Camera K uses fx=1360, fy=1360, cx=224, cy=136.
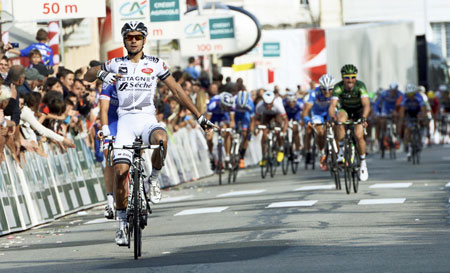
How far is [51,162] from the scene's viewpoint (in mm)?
17938

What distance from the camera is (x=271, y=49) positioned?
4125 centimetres

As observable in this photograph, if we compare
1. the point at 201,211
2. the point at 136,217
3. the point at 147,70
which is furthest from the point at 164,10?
the point at 136,217

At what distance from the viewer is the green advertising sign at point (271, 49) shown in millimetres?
40938

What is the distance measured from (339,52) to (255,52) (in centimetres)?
508

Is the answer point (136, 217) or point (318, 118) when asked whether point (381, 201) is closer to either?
point (136, 217)

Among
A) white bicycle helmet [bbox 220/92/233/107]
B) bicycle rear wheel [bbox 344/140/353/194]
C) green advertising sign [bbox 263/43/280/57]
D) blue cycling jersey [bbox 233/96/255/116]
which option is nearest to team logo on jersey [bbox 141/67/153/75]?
bicycle rear wheel [bbox 344/140/353/194]

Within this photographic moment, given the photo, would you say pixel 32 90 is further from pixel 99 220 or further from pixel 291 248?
pixel 291 248

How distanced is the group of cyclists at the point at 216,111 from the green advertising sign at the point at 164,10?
251cm

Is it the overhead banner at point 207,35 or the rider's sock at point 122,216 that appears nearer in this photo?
the rider's sock at point 122,216

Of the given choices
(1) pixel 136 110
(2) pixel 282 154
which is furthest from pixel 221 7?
(1) pixel 136 110

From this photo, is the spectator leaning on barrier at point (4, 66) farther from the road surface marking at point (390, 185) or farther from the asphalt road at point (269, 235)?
the road surface marking at point (390, 185)

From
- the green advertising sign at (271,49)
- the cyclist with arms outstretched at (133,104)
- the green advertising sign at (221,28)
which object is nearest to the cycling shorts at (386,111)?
the green advertising sign at (221,28)

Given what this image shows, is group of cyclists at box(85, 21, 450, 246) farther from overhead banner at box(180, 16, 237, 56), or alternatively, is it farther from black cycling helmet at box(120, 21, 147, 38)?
overhead banner at box(180, 16, 237, 56)

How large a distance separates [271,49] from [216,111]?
1598cm
